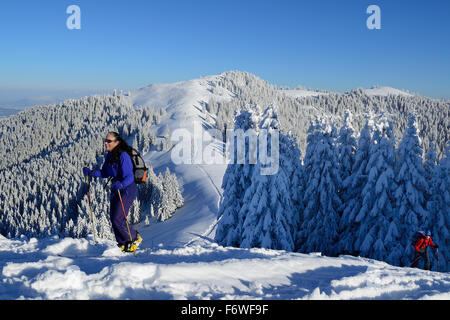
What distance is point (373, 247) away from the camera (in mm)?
17703

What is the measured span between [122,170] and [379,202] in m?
16.6

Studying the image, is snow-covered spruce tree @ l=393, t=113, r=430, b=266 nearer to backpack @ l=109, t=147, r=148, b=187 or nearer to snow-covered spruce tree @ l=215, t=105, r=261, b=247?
snow-covered spruce tree @ l=215, t=105, r=261, b=247

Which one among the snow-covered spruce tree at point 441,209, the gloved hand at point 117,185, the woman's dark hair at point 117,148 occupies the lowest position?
the snow-covered spruce tree at point 441,209

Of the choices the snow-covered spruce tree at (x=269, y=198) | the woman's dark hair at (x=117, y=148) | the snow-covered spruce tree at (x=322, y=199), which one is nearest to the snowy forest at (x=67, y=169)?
the snow-covered spruce tree at (x=269, y=198)

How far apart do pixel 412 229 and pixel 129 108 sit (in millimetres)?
149496

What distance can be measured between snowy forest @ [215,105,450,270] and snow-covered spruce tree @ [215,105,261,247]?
0.07 metres

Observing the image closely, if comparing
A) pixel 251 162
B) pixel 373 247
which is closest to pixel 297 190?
pixel 251 162

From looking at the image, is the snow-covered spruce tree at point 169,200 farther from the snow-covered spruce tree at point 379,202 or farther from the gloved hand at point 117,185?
the gloved hand at point 117,185

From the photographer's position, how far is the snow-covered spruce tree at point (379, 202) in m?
17.3

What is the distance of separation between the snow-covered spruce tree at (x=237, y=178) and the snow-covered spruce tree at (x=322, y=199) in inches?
186

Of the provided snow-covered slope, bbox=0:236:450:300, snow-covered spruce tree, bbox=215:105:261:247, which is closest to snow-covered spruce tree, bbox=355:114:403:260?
snow-covered spruce tree, bbox=215:105:261:247

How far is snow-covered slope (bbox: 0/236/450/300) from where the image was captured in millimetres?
4367
